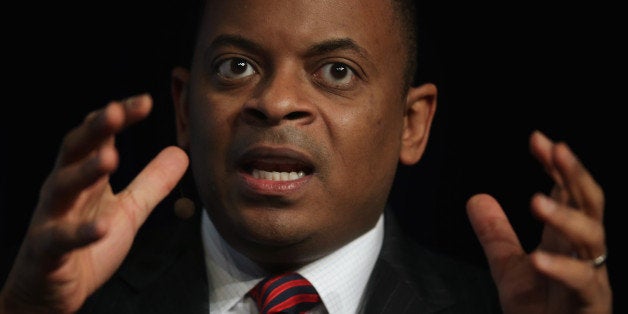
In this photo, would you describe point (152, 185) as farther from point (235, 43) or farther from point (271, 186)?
point (235, 43)

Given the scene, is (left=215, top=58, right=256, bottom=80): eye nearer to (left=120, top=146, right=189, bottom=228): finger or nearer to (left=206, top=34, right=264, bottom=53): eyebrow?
(left=206, top=34, right=264, bottom=53): eyebrow

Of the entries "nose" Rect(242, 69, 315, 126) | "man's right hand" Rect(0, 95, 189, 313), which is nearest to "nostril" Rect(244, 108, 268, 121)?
"nose" Rect(242, 69, 315, 126)

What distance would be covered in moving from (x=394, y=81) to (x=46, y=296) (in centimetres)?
98

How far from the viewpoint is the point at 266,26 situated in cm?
210

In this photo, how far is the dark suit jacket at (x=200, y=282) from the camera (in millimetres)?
2180

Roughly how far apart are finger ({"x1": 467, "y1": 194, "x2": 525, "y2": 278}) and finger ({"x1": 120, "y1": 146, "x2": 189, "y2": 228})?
0.59 metres

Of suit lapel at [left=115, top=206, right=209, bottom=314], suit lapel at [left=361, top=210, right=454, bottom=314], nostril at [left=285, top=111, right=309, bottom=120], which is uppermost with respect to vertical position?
nostril at [left=285, top=111, right=309, bottom=120]

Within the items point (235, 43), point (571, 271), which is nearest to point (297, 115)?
point (235, 43)

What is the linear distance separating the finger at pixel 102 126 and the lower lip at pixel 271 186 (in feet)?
1.66

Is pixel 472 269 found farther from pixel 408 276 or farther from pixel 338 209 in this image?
pixel 338 209

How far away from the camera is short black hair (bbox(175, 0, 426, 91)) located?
7.55ft

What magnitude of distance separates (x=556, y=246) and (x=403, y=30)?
0.78 metres

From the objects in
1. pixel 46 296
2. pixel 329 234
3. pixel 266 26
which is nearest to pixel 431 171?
pixel 329 234

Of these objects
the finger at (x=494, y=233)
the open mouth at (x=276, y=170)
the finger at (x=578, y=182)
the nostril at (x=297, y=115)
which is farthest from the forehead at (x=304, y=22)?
the finger at (x=578, y=182)
